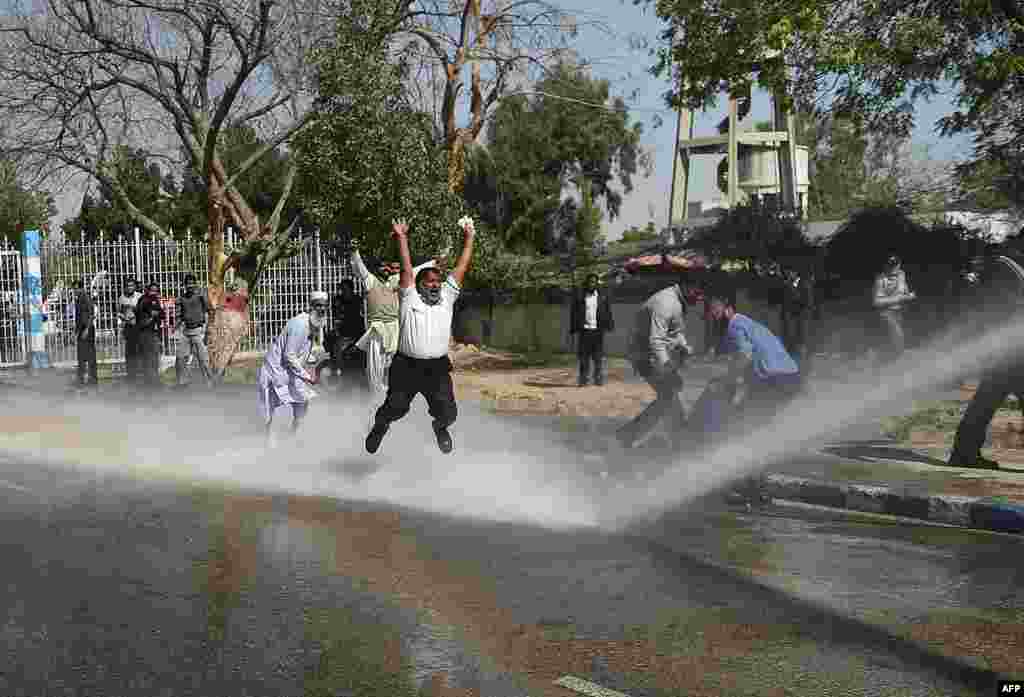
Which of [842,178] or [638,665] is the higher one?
[842,178]

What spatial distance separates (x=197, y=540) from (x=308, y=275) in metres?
18.8

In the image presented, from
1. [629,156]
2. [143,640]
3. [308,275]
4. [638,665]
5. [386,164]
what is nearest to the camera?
[638,665]

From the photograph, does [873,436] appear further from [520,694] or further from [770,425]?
[520,694]

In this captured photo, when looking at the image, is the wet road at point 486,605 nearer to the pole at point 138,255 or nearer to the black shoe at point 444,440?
the black shoe at point 444,440

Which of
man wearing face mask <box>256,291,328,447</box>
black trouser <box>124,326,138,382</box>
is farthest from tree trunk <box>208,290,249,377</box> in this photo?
man wearing face mask <box>256,291,328,447</box>

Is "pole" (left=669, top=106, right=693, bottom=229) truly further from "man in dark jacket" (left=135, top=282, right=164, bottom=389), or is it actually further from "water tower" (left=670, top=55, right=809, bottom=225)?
"man in dark jacket" (left=135, top=282, right=164, bottom=389)

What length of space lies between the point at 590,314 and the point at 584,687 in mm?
14325

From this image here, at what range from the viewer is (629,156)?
53906 mm

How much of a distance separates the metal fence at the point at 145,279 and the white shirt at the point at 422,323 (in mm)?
14507

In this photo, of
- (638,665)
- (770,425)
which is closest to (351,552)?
(638,665)

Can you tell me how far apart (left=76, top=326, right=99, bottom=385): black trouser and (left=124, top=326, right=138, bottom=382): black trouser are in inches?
41.2

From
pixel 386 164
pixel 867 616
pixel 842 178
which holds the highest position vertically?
pixel 842 178

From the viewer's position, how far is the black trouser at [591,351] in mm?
18641

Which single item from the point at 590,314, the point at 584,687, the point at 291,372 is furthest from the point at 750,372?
the point at 590,314
